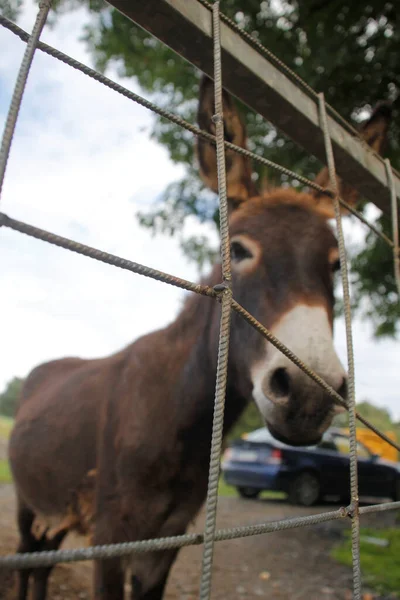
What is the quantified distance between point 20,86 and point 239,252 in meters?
1.47

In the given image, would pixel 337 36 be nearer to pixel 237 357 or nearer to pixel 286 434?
pixel 237 357

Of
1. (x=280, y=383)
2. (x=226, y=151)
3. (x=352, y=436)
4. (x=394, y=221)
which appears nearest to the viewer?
(x=352, y=436)

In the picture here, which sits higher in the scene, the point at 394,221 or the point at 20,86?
the point at 394,221

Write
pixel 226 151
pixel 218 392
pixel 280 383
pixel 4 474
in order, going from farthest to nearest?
1. pixel 4 474
2. pixel 226 151
3. pixel 280 383
4. pixel 218 392

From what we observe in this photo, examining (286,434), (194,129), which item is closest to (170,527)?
(286,434)

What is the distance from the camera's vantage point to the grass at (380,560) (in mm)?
4133

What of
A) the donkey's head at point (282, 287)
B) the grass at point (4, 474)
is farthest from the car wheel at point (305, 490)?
the donkey's head at point (282, 287)

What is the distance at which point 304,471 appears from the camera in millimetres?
8773

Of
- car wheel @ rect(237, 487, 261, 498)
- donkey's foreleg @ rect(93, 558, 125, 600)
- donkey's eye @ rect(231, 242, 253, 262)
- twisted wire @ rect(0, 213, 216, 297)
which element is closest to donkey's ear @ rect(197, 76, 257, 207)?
donkey's eye @ rect(231, 242, 253, 262)

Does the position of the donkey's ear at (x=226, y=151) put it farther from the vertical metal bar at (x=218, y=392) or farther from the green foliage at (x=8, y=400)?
the green foliage at (x=8, y=400)

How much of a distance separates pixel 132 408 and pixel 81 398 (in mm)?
850

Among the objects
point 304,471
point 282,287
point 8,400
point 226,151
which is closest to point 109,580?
point 282,287

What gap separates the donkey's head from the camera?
140 cm

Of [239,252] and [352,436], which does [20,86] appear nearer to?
[352,436]
